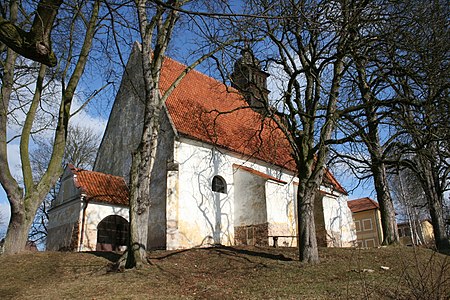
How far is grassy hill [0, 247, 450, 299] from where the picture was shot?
706 centimetres

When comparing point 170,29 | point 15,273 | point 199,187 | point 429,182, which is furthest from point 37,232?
point 429,182

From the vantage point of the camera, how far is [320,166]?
394 inches

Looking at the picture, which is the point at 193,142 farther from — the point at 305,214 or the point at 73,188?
the point at 305,214

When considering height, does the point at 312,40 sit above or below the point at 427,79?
above

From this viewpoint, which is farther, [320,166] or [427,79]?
[320,166]

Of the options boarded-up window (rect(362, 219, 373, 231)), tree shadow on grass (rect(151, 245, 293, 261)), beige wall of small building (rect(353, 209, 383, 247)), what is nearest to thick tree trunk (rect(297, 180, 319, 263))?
tree shadow on grass (rect(151, 245, 293, 261))

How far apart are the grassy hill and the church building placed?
11.0 ft

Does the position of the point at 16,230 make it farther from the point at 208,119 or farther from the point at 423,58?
the point at 423,58

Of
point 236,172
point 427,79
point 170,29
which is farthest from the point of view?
point 236,172

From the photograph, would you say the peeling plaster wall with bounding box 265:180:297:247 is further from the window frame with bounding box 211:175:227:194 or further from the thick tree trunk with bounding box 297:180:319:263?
the thick tree trunk with bounding box 297:180:319:263

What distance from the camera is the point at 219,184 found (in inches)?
652

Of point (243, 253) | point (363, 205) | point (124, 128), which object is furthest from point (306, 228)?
point (363, 205)

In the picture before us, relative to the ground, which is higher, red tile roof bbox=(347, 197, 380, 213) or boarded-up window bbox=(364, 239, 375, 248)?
red tile roof bbox=(347, 197, 380, 213)

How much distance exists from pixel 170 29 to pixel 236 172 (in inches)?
308
